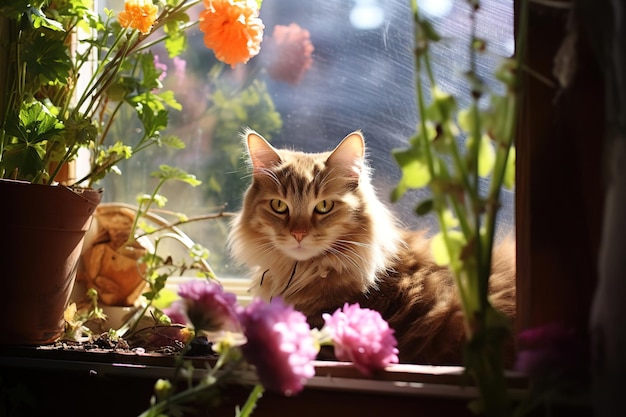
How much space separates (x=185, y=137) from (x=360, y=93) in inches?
23.6

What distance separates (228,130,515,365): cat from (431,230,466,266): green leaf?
1.92 feet

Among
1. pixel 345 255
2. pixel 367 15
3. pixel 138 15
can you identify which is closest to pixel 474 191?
pixel 345 255

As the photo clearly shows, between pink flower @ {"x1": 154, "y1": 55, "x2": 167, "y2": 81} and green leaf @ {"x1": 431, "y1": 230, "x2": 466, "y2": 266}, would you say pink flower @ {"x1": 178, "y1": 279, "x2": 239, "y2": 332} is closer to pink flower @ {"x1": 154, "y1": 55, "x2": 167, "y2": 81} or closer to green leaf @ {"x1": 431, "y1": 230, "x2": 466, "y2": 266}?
green leaf @ {"x1": 431, "y1": 230, "x2": 466, "y2": 266}

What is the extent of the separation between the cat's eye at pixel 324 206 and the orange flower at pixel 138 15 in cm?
61

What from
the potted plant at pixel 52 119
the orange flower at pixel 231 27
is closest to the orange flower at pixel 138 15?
the potted plant at pixel 52 119

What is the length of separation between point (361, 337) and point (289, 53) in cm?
111

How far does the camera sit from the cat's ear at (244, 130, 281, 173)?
1.68 m

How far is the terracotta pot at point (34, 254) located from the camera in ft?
4.08

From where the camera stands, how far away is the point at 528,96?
0.96 m

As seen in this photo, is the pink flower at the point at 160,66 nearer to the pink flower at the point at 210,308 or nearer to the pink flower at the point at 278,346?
the pink flower at the point at 210,308

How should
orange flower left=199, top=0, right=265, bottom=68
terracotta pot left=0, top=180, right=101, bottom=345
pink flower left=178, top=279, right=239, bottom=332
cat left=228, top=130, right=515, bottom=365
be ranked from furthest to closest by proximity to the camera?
cat left=228, top=130, right=515, bottom=365, orange flower left=199, top=0, right=265, bottom=68, terracotta pot left=0, top=180, right=101, bottom=345, pink flower left=178, top=279, right=239, bottom=332

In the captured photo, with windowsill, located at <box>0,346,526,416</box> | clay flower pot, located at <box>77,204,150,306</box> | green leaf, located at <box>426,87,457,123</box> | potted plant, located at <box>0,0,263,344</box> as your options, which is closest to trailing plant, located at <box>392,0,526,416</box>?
green leaf, located at <box>426,87,457,123</box>

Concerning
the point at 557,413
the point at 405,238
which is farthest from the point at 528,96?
the point at 405,238

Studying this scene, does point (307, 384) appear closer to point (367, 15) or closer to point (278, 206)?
point (278, 206)
